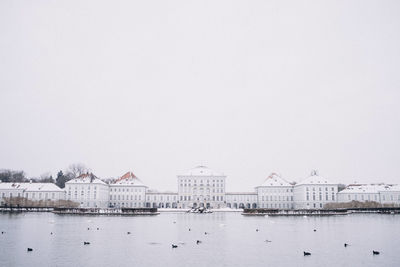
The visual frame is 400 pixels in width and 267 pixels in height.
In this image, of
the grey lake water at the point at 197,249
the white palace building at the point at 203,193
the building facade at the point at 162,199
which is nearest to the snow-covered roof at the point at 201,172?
the white palace building at the point at 203,193

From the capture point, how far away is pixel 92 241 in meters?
26.6

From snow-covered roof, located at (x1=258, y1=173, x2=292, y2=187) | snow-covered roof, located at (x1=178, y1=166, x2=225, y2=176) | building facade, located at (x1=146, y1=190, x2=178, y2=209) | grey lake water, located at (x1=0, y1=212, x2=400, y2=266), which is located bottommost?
grey lake water, located at (x1=0, y1=212, x2=400, y2=266)

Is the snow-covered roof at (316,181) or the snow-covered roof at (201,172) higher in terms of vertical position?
the snow-covered roof at (201,172)

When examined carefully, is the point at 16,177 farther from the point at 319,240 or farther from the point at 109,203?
the point at 319,240

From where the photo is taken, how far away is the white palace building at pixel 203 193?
88.8 meters

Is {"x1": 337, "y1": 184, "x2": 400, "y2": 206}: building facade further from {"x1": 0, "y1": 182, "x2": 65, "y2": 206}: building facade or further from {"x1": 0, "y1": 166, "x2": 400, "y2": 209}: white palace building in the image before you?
{"x1": 0, "y1": 182, "x2": 65, "y2": 206}: building facade

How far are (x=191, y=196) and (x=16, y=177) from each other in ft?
169

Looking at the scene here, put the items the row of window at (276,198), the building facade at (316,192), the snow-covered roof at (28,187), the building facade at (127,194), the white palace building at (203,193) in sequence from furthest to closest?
the building facade at (127,194) → the row of window at (276,198) → the snow-covered roof at (28,187) → the white palace building at (203,193) → the building facade at (316,192)

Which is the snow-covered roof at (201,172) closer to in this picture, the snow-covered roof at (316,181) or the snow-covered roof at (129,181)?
the snow-covered roof at (129,181)

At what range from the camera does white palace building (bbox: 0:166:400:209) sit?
88.8 m

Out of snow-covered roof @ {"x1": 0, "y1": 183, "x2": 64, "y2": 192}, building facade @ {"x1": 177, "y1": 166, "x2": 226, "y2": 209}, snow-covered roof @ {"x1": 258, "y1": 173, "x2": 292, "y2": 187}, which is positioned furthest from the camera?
building facade @ {"x1": 177, "y1": 166, "x2": 226, "y2": 209}

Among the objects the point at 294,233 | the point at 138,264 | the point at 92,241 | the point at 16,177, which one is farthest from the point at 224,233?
the point at 16,177

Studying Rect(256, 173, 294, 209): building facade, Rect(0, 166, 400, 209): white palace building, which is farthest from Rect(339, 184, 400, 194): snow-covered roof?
Rect(256, 173, 294, 209): building facade

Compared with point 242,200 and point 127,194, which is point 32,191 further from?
point 242,200
